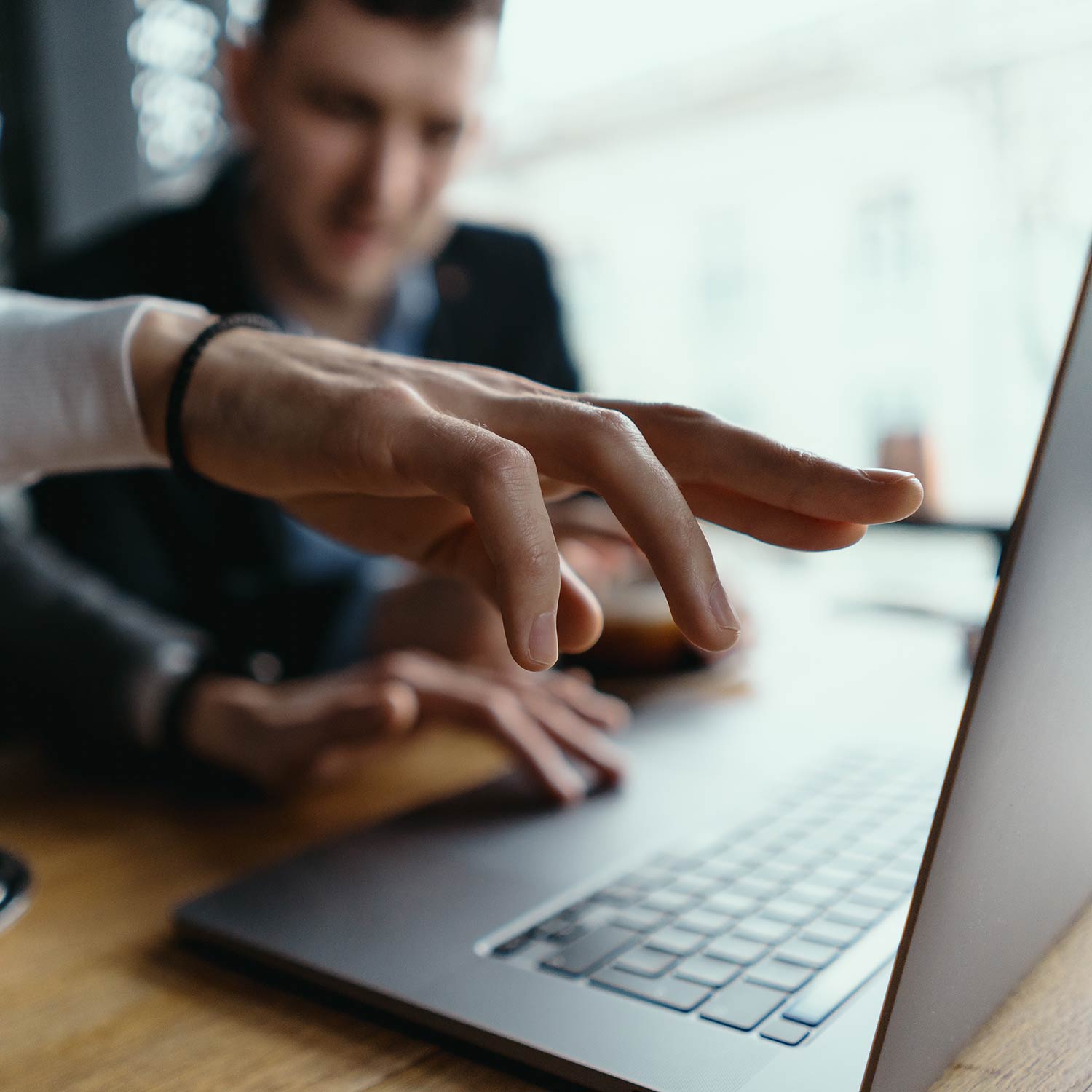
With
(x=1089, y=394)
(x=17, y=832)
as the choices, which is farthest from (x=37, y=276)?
(x=1089, y=394)

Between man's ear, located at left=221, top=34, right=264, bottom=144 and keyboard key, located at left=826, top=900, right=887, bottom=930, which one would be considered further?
man's ear, located at left=221, top=34, right=264, bottom=144

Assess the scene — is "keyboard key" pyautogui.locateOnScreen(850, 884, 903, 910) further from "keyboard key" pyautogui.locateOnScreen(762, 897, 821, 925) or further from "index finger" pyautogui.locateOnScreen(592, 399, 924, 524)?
"index finger" pyautogui.locateOnScreen(592, 399, 924, 524)

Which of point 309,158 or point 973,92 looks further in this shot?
point 973,92

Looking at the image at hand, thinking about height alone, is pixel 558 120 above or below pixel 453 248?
above

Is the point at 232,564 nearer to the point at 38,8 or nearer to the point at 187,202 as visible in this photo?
the point at 187,202

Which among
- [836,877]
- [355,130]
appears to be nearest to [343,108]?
[355,130]

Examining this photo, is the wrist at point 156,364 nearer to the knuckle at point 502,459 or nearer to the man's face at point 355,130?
the knuckle at point 502,459

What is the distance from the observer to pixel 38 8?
51.9 inches

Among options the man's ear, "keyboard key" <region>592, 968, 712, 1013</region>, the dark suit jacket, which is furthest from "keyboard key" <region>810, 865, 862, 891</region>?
the man's ear

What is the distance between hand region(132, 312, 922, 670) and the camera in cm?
33

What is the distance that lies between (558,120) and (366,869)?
80.6 inches

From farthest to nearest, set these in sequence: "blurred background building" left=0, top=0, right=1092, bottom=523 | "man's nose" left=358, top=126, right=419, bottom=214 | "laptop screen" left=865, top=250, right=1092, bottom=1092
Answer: "blurred background building" left=0, top=0, right=1092, bottom=523
"man's nose" left=358, top=126, right=419, bottom=214
"laptop screen" left=865, top=250, right=1092, bottom=1092

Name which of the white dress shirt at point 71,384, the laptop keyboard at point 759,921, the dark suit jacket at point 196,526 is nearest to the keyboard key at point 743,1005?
the laptop keyboard at point 759,921

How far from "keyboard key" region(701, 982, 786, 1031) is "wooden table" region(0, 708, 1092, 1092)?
0.18 ft
